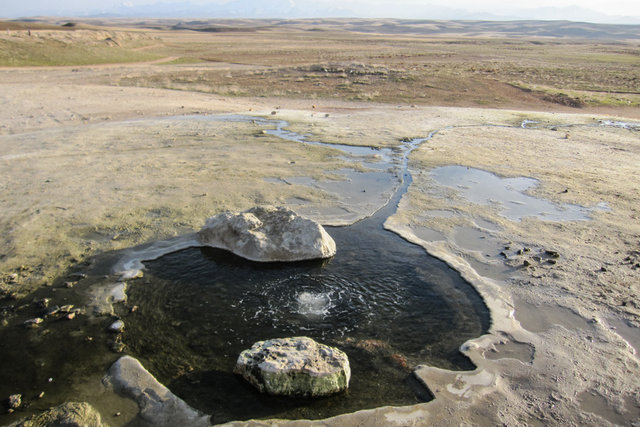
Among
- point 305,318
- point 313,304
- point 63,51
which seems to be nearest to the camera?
point 305,318

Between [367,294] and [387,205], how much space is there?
3.98 meters

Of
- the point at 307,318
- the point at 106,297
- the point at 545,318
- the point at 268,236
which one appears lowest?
the point at 106,297

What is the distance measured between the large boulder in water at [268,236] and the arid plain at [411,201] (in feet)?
3.07

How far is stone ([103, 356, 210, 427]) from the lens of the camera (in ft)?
16.2

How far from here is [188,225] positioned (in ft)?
31.3

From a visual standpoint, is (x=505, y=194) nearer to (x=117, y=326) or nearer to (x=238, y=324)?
(x=238, y=324)

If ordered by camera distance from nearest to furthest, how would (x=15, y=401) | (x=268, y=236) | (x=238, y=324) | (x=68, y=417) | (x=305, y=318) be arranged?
(x=68, y=417) → (x=15, y=401) → (x=238, y=324) → (x=305, y=318) → (x=268, y=236)

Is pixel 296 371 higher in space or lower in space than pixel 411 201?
higher

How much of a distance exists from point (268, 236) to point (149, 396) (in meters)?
3.84

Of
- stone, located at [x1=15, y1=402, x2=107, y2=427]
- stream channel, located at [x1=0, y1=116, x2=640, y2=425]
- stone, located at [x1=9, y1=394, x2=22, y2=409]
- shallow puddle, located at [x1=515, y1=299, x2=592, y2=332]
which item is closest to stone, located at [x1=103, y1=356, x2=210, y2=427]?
stream channel, located at [x1=0, y1=116, x2=640, y2=425]

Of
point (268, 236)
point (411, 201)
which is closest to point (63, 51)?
point (411, 201)

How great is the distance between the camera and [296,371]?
5.23 meters

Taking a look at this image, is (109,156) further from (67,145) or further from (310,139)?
(310,139)

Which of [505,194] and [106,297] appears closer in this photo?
[106,297]
